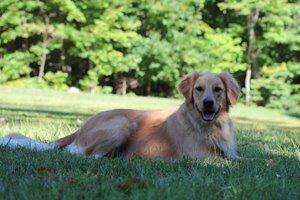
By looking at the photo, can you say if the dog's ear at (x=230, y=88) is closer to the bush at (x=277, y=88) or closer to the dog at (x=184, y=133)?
the dog at (x=184, y=133)

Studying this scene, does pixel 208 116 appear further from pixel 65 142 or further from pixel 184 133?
pixel 65 142

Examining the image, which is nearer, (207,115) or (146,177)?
(146,177)

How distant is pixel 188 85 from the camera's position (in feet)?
20.5

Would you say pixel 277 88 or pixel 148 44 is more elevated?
pixel 148 44

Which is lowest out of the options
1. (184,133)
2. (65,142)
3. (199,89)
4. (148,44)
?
(65,142)

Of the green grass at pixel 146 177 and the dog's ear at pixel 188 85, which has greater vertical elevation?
the dog's ear at pixel 188 85

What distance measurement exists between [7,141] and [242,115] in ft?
42.5

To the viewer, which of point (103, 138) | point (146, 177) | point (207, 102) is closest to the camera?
point (146, 177)

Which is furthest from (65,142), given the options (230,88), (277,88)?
(277,88)

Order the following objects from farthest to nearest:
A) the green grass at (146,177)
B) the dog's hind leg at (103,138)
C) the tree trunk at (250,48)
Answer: the tree trunk at (250,48), the dog's hind leg at (103,138), the green grass at (146,177)

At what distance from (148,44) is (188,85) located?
2007 centimetres

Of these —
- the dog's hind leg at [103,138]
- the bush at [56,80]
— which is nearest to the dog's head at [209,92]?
the dog's hind leg at [103,138]

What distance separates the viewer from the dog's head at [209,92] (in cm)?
605

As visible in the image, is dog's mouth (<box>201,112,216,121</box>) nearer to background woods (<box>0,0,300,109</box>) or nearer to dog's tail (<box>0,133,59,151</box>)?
dog's tail (<box>0,133,59,151</box>)
